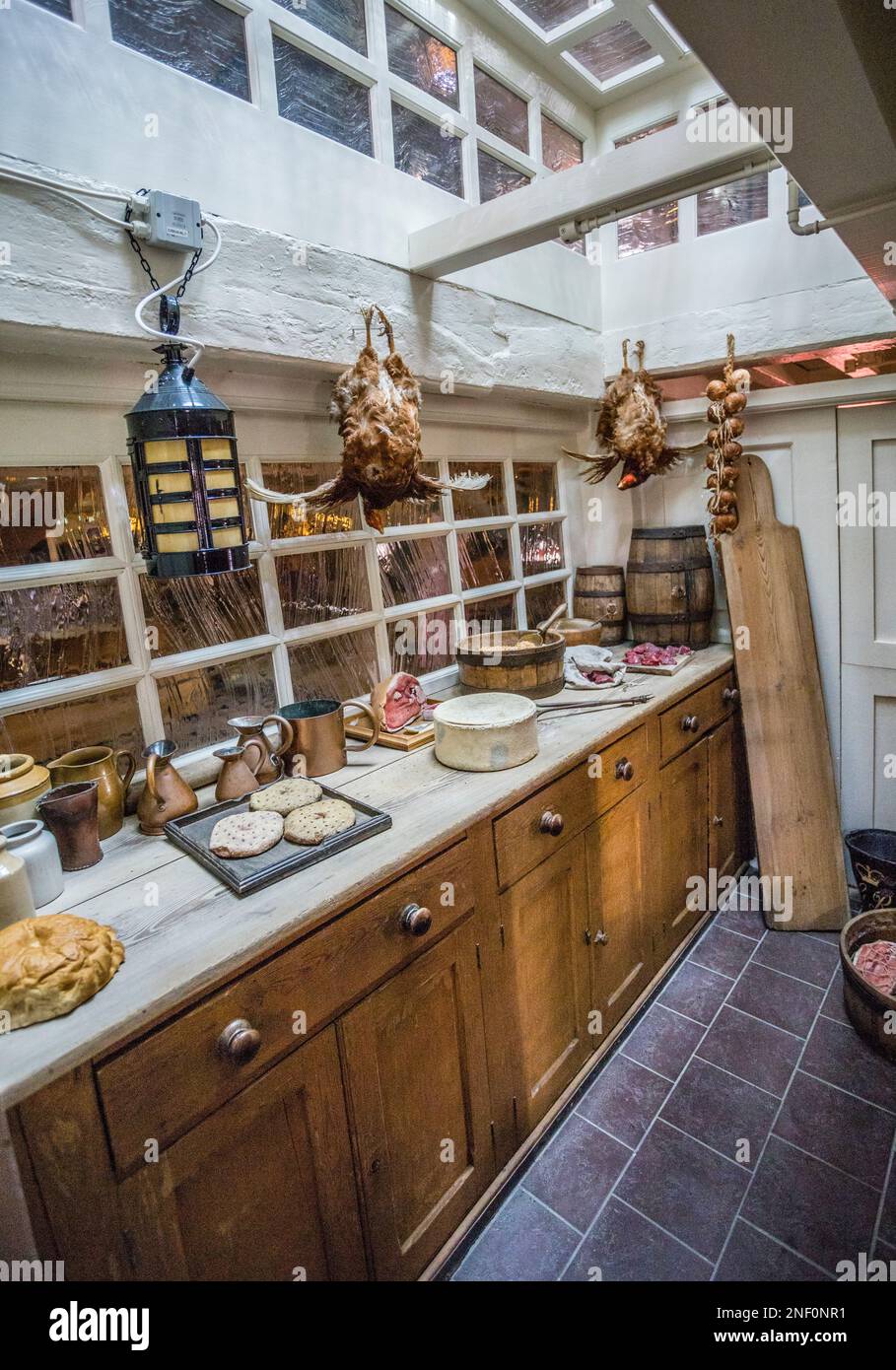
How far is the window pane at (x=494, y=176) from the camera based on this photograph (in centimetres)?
225

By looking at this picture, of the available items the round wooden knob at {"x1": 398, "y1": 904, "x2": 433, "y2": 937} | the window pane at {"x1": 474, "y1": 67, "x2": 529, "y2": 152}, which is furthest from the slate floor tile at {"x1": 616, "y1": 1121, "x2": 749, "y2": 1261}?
the window pane at {"x1": 474, "y1": 67, "x2": 529, "y2": 152}

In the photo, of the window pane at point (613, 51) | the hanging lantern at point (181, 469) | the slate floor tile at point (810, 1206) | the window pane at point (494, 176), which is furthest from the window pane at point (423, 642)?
the window pane at point (613, 51)

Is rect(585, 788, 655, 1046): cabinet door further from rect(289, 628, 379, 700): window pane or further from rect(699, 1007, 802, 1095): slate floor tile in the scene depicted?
rect(289, 628, 379, 700): window pane

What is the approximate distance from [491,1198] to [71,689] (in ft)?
5.13

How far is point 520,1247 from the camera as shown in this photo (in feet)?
5.16

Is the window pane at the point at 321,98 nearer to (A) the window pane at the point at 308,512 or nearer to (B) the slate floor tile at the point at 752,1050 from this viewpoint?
(A) the window pane at the point at 308,512

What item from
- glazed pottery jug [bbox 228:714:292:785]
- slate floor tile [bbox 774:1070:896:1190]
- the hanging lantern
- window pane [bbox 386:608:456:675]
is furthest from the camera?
window pane [bbox 386:608:456:675]

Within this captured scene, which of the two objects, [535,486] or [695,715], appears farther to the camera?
[535,486]

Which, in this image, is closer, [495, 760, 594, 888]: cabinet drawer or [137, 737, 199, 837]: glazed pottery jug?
[137, 737, 199, 837]: glazed pottery jug

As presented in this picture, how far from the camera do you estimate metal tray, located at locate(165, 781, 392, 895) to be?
1239 millimetres

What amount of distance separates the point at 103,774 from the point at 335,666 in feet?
2.69

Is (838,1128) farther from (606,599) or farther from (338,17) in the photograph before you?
(338,17)

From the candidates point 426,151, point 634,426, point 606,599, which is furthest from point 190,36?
point 606,599

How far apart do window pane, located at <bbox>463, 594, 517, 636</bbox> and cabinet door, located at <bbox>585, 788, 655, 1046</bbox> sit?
901 mm
